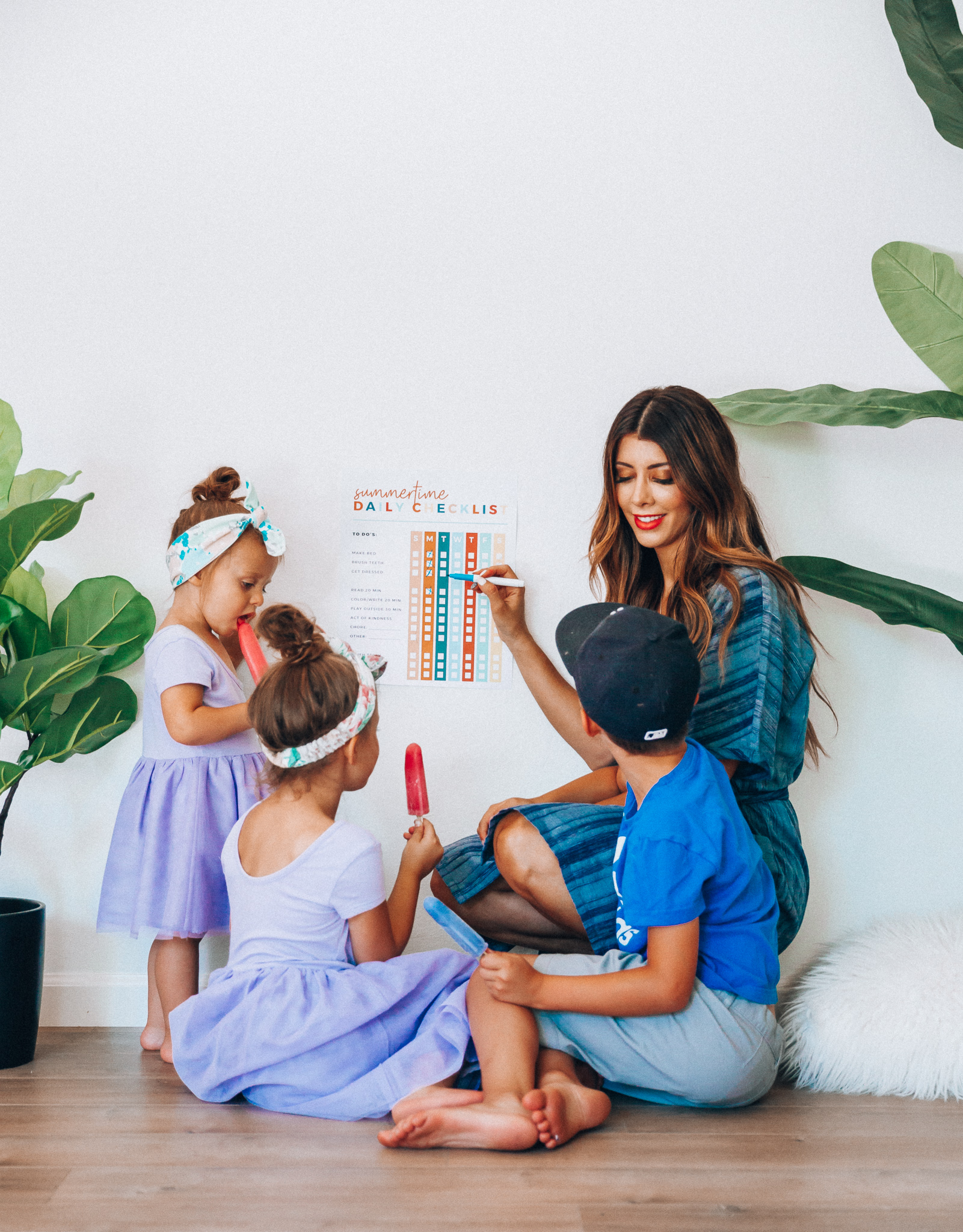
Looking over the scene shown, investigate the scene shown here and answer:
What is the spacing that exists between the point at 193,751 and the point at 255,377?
0.73 m

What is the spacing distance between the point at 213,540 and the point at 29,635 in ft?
1.13

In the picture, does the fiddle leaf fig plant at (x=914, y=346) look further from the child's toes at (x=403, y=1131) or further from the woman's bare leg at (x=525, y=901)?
the child's toes at (x=403, y=1131)

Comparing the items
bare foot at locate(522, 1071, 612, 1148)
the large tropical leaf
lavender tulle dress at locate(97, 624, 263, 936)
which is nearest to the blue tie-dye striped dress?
bare foot at locate(522, 1071, 612, 1148)

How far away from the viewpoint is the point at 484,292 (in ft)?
6.36

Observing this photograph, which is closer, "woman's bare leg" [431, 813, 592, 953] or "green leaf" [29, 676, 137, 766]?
"woman's bare leg" [431, 813, 592, 953]

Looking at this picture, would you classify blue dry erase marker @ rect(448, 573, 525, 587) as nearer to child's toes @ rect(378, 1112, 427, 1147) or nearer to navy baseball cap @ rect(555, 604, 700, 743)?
navy baseball cap @ rect(555, 604, 700, 743)

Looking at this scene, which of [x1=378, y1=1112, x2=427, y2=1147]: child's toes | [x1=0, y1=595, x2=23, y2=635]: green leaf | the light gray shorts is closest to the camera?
[x1=378, y1=1112, x2=427, y2=1147]: child's toes

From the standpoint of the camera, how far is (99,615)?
1.70 meters

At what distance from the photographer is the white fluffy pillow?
1.54 metres

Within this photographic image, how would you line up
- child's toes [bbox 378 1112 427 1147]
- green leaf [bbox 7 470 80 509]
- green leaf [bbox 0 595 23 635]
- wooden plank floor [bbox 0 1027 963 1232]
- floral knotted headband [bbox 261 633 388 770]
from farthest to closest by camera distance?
green leaf [bbox 7 470 80 509] → green leaf [bbox 0 595 23 635] → floral knotted headband [bbox 261 633 388 770] → child's toes [bbox 378 1112 427 1147] → wooden plank floor [bbox 0 1027 963 1232]

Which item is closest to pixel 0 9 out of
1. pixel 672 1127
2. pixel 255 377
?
pixel 255 377

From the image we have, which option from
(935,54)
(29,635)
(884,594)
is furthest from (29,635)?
(935,54)

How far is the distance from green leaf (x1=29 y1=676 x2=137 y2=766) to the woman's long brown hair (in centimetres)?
91

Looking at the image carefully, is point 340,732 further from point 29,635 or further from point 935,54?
point 935,54
